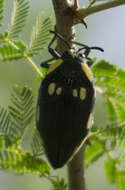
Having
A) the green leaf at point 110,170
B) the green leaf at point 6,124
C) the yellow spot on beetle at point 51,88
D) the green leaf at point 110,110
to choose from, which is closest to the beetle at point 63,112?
the yellow spot on beetle at point 51,88

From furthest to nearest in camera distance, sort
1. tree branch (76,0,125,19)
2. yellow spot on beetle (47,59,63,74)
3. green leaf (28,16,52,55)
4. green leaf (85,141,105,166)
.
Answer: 1. green leaf (85,141,105,166)
2. yellow spot on beetle (47,59,63,74)
3. green leaf (28,16,52,55)
4. tree branch (76,0,125,19)

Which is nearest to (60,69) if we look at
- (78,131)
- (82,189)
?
(78,131)

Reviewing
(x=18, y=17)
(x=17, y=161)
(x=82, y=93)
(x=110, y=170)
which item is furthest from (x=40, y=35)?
(x=110, y=170)

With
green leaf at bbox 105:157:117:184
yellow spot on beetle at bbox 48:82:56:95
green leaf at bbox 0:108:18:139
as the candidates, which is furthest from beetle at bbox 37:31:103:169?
green leaf at bbox 105:157:117:184

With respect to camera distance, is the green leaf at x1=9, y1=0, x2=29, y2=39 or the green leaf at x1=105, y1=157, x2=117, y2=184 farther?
the green leaf at x1=105, y1=157, x2=117, y2=184

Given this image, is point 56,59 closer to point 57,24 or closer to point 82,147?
point 57,24

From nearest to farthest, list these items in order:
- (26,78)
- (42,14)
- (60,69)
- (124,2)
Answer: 1. (124,2)
2. (42,14)
3. (60,69)
4. (26,78)

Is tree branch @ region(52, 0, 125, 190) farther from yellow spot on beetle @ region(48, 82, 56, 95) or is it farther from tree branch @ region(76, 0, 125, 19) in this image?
yellow spot on beetle @ region(48, 82, 56, 95)
